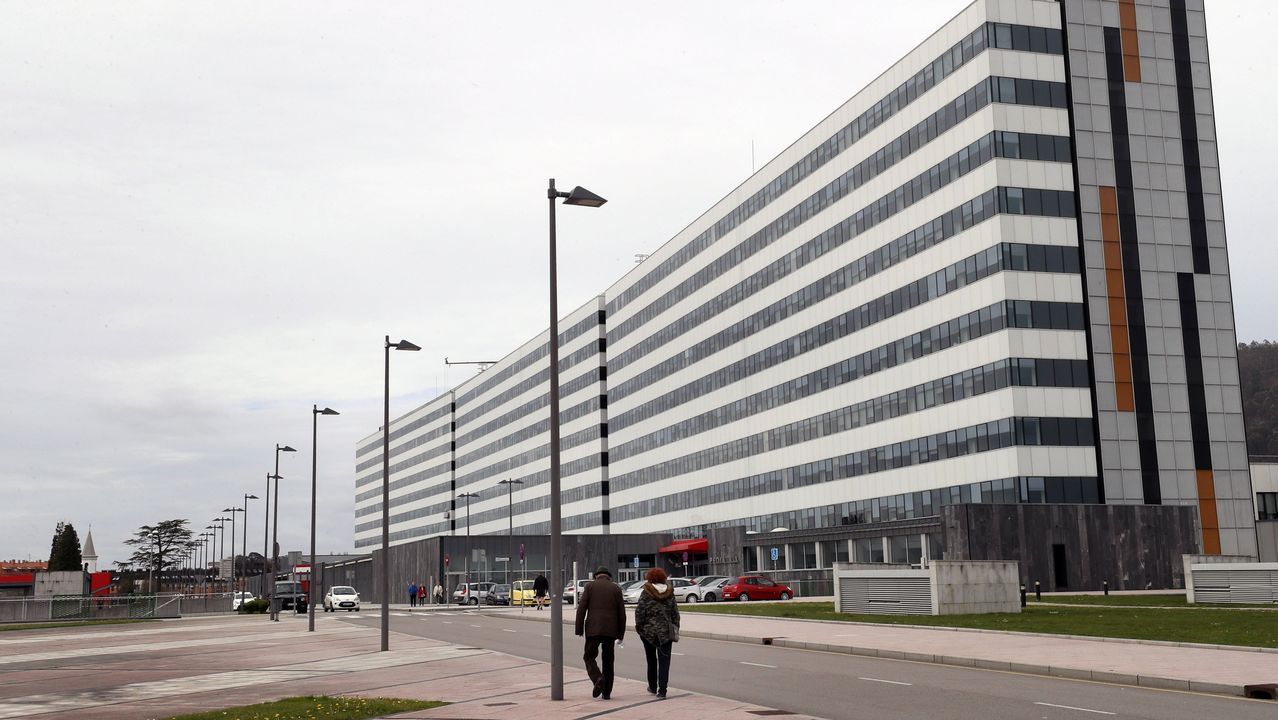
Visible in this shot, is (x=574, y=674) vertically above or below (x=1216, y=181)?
below

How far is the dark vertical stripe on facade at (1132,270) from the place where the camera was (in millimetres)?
63719

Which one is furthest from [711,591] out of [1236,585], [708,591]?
[1236,585]

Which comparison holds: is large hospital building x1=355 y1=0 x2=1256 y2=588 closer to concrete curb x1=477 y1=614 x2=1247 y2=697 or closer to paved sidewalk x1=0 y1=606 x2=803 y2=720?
concrete curb x1=477 y1=614 x2=1247 y2=697

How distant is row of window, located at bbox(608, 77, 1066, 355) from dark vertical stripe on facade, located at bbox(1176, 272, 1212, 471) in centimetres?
1269

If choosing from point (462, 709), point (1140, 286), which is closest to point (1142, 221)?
point (1140, 286)

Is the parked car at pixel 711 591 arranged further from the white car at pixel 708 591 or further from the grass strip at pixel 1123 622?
the grass strip at pixel 1123 622

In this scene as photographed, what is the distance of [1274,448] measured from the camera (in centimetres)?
13112

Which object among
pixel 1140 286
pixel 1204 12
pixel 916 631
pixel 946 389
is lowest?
pixel 916 631

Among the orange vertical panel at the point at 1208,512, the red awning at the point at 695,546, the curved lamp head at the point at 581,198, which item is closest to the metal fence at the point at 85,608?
the red awning at the point at 695,546

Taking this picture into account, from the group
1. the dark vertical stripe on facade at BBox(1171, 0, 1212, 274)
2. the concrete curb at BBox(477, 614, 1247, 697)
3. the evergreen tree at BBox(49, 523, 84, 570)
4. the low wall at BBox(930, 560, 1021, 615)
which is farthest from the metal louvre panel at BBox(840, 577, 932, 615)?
the evergreen tree at BBox(49, 523, 84, 570)

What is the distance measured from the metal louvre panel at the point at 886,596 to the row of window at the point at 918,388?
24.6 meters

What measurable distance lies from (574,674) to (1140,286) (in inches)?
2068

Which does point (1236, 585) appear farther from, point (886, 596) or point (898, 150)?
point (898, 150)

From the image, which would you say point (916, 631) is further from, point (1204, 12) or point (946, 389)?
point (1204, 12)
